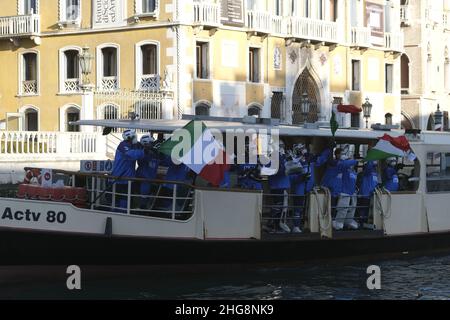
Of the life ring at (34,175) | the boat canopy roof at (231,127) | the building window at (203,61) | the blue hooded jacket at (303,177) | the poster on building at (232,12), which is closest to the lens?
the life ring at (34,175)

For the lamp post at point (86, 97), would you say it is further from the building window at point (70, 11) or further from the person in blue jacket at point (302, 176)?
the person in blue jacket at point (302, 176)

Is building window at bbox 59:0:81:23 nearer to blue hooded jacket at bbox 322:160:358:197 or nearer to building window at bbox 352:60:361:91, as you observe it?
building window at bbox 352:60:361:91

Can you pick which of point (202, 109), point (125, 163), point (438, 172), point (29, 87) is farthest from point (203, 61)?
point (125, 163)

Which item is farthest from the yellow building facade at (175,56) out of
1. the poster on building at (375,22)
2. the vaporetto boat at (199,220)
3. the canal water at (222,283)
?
the canal water at (222,283)

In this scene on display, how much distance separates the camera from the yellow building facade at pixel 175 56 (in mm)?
31594

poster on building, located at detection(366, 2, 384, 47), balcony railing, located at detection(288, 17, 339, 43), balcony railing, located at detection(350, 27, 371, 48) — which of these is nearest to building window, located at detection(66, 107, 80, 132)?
balcony railing, located at detection(288, 17, 339, 43)

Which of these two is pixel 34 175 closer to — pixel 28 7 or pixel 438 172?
pixel 438 172

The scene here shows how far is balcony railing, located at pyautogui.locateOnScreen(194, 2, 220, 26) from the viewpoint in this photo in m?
31.5

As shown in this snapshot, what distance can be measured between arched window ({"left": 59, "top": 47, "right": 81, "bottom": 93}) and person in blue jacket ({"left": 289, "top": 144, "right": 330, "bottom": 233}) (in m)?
18.3

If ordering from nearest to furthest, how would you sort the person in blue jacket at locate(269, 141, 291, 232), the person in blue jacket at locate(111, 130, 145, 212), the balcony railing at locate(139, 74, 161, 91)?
Result: the person in blue jacket at locate(111, 130, 145, 212)
the person in blue jacket at locate(269, 141, 291, 232)
the balcony railing at locate(139, 74, 161, 91)

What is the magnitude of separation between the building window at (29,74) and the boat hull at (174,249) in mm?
20090

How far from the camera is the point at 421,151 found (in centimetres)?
1695

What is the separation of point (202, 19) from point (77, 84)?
4.85 meters

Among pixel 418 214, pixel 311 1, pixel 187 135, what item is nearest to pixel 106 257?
pixel 187 135
